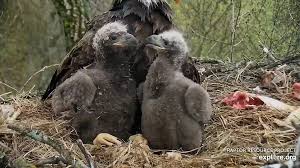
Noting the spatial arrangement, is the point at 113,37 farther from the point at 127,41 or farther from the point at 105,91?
the point at 105,91

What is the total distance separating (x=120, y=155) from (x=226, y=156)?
2.24 feet

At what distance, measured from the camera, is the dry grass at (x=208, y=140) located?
166 inches

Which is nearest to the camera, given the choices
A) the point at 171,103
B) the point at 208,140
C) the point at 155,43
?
the point at 171,103

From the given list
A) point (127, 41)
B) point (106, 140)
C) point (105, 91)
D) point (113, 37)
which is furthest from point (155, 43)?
point (106, 140)

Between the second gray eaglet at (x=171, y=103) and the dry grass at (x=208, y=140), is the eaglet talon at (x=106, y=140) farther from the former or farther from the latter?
the second gray eaglet at (x=171, y=103)

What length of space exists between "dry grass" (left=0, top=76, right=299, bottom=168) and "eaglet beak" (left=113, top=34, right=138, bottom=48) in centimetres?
68

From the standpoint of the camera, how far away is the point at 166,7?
5406mm

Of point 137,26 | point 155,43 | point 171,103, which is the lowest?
point 171,103

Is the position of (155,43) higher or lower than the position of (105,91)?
higher

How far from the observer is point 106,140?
4.68m

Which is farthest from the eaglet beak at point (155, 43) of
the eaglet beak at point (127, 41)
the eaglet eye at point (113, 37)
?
the eaglet eye at point (113, 37)

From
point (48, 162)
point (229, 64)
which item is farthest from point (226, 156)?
point (229, 64)

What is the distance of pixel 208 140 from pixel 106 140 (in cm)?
77

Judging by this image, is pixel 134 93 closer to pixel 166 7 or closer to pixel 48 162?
pixel 166 7
